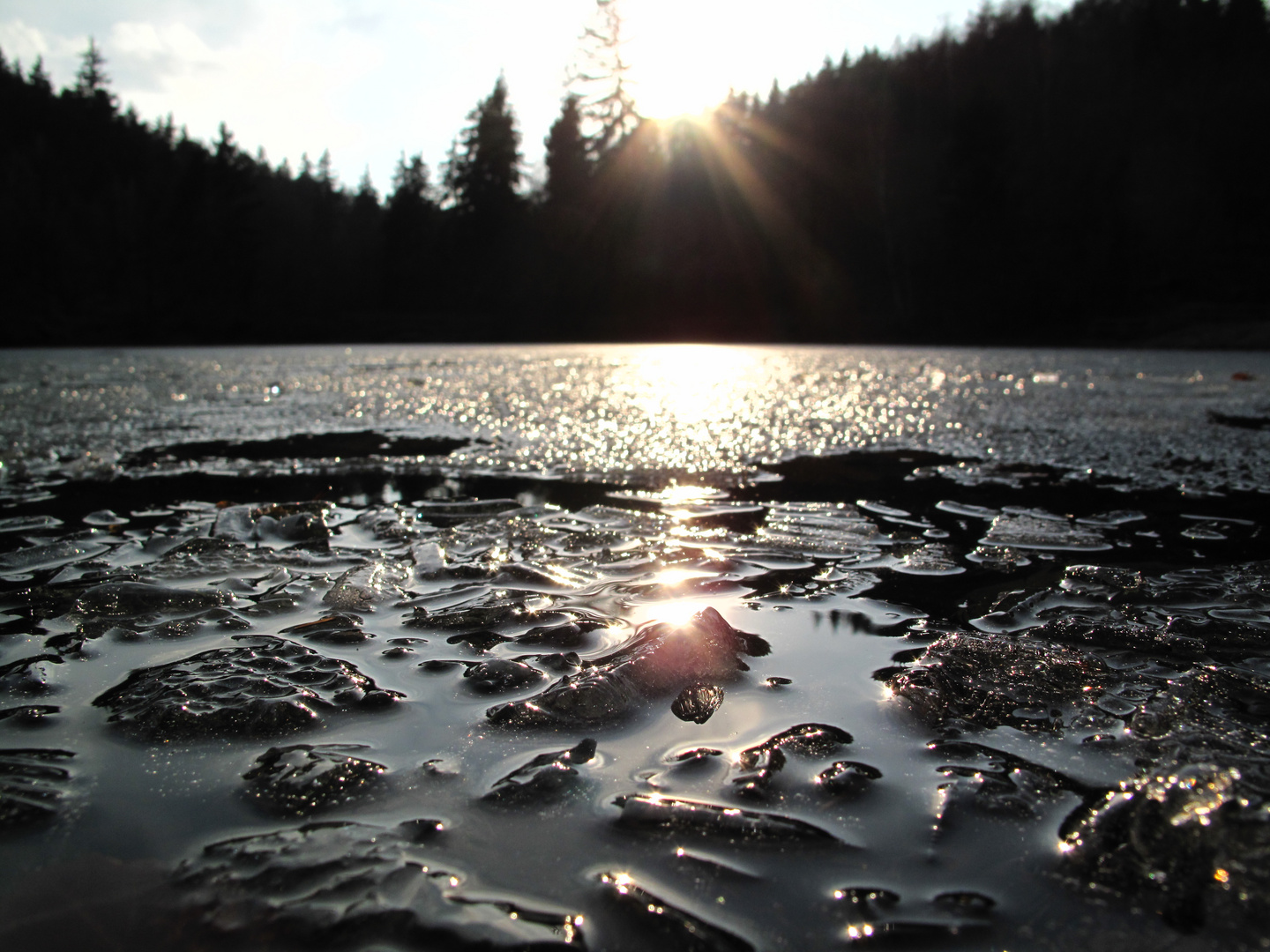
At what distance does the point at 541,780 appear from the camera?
87 cm

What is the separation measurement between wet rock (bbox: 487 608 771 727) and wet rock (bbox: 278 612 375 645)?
366 millimetres

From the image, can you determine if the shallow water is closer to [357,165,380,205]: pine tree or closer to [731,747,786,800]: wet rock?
[731,747,786,800]: wet rock

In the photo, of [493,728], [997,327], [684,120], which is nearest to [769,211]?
[684,120]

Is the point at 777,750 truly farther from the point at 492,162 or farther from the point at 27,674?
the point at 492,162

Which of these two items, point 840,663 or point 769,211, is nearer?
point 840,663

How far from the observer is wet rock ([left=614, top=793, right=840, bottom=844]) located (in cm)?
77

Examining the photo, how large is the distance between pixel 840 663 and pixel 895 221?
2922 cm

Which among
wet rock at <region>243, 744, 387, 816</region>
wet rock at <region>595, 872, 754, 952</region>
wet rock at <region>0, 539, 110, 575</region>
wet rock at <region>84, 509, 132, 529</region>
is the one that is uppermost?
wet rock at <region>84, 509, 132, 529</region>

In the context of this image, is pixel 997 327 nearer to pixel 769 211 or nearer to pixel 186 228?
pixel 769 211

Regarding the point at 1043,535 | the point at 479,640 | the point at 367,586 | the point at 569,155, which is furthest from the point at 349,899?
the point at 569,155

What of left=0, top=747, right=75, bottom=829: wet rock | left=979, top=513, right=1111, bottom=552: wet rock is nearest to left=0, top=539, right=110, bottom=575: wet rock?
left=0, top=747, right=75, bottom=829: wet rock

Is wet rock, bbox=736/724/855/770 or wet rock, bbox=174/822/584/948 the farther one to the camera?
wet rock, bbox=736/724/855/770

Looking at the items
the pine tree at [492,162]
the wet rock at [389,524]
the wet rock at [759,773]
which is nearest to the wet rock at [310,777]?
the wet rock at [759,773]

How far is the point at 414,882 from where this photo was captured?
703mm
